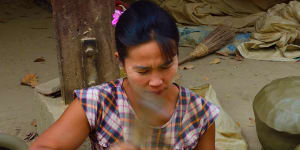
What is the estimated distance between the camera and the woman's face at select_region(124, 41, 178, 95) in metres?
1.40

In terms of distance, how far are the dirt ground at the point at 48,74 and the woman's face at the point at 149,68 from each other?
5.55ft

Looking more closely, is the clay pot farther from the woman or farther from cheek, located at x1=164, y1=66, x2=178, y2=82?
cheek, located at x1=164, y1=66, x2=178, y2=82

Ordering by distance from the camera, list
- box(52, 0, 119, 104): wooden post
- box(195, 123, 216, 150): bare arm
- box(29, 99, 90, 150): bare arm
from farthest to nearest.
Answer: box(52, 0, 119, 104): wooden post < box(195, 123, 216, 150): bare arm < box(29, 99, 90, 150): bare arm

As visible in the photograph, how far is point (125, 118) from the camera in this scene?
1646 mm

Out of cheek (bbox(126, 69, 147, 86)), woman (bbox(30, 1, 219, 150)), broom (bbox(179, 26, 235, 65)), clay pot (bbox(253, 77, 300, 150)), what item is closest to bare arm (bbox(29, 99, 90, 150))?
woman (bbox(30, 1, 219, 150))

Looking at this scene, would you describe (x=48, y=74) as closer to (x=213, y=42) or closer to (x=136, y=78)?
(x=213, y=42)

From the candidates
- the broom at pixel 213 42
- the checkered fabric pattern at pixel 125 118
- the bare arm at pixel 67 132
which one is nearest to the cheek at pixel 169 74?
the checkered fabric pattern at pixel 125 118

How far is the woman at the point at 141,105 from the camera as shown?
1.41 m

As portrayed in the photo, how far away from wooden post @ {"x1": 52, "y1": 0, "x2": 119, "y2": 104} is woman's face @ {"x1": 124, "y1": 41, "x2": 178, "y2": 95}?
0.93 meters

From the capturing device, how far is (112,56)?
2.46m

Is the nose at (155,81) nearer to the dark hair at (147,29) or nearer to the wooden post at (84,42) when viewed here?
the dark hair at (147,29)

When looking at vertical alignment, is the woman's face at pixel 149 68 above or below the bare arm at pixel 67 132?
above

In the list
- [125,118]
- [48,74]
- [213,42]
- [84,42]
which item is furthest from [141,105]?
[213,42]

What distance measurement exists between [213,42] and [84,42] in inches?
108
